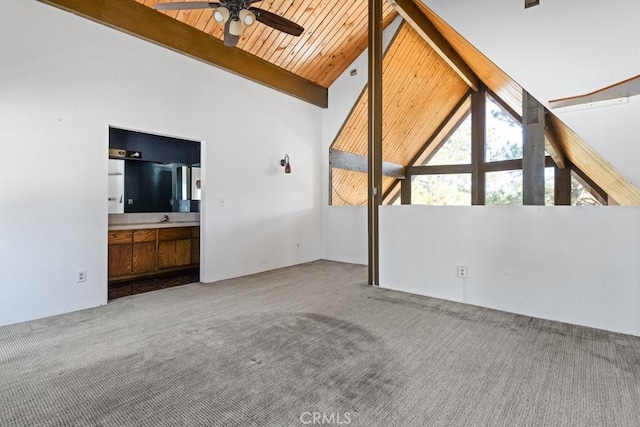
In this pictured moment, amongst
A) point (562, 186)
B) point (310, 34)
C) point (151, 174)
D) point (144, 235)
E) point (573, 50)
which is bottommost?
point (144, 235)

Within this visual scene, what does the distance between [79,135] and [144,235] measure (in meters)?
1.80

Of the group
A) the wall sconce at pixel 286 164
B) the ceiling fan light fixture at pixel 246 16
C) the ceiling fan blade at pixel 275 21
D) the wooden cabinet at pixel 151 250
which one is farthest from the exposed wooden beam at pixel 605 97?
the wooden cabinet at pixel 151 250

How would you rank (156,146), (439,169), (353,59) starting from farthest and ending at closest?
(439,169) → (353,59) → (156,146)

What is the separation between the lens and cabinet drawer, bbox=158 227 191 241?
4.75 metres

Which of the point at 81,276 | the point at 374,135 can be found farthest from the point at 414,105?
the point at 81,276

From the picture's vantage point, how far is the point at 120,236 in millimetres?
4262

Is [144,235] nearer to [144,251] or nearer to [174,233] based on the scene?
[144,251]

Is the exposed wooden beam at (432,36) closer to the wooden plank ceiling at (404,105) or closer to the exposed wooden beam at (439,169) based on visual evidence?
the wooden plank ceiling at (404,105)

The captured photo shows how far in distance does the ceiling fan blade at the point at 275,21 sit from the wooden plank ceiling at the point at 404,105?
2565 mm

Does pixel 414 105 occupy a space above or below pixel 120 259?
above

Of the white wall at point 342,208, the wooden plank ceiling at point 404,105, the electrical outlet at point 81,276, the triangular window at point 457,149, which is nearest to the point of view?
the electrical outlet at point 81,276

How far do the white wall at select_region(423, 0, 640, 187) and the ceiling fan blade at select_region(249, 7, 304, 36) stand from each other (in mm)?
1945

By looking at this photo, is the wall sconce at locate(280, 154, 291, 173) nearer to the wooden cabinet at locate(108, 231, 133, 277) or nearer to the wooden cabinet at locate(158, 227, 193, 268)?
the wooden cabinet at locate(158, 227, 193, 268)

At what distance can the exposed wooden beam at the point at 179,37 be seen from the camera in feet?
10.5
